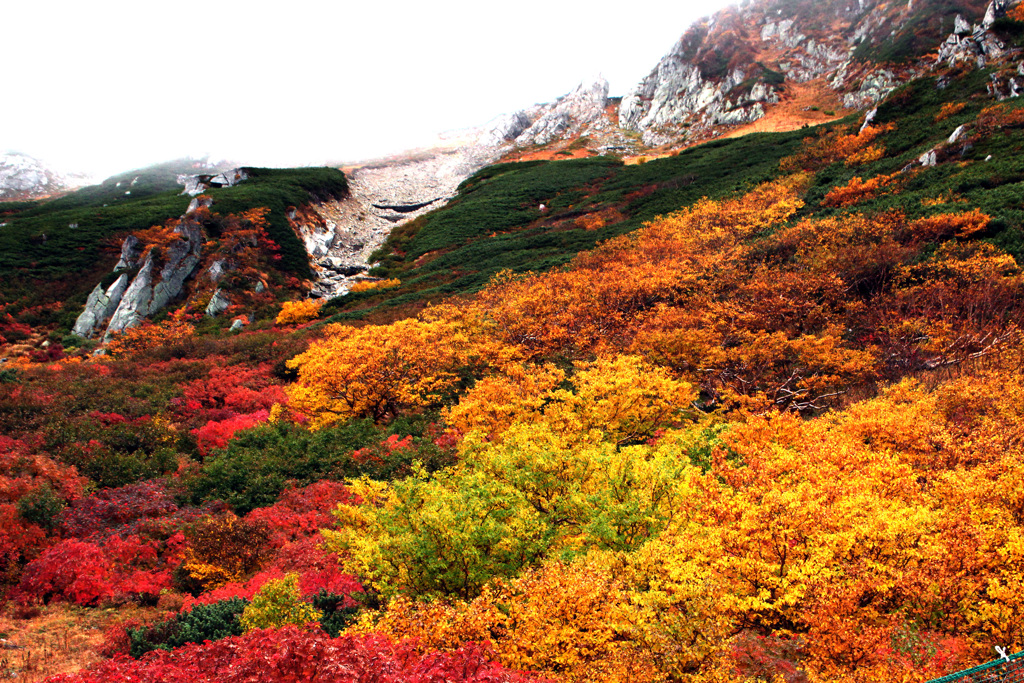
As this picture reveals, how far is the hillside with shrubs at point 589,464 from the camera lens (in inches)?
310

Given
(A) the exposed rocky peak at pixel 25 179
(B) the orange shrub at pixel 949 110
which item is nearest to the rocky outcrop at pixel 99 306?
(B) the orange shrub at pixel 949 110

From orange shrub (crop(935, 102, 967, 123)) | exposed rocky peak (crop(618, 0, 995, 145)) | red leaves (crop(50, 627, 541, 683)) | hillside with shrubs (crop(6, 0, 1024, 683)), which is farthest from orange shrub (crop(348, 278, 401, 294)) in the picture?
exposed rocky peak (crop(618, 0, 995, 145))

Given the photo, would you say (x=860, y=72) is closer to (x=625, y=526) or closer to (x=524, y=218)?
(x=524, y=218)

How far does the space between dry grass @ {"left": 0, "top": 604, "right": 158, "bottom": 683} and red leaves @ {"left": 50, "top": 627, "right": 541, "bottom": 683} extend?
4.08 metres

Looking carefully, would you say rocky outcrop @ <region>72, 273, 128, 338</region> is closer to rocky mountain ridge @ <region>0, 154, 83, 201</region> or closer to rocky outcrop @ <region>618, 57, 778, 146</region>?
rocky mountain ridge @ <region>0, 154, 83, 201</region>

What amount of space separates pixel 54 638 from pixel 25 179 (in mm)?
154801

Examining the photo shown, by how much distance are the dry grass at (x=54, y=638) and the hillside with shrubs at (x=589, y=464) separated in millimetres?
75

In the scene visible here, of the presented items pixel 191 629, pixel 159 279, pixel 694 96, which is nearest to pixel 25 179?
pixel 159 279

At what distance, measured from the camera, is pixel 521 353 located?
90.4 ft

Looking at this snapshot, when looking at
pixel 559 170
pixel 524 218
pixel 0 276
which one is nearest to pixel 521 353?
pixel 524 218

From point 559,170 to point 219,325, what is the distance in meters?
61.6

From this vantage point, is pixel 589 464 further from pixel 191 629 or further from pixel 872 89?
pixel 872 89

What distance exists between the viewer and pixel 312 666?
6477 millimetres

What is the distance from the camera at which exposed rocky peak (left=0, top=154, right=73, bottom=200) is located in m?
112
